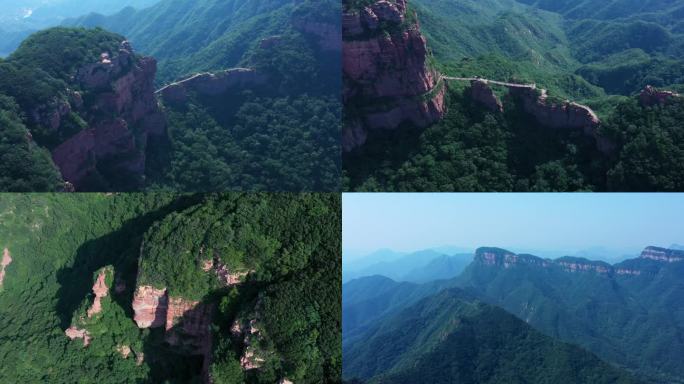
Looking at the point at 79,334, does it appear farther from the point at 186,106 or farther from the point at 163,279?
the point at 186,106

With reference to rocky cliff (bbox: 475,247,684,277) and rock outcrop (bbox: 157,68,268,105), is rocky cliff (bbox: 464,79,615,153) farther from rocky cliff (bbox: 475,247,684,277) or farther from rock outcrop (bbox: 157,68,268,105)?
rock outcrop (bbox: 157,68,268,105)

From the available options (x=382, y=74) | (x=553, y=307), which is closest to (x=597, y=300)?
(x=553, y=307)

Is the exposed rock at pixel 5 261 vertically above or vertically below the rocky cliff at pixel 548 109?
below

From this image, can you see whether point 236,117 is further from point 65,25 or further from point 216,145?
point 65,25

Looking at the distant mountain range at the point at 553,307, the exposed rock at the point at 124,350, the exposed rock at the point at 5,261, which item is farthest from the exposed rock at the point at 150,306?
the exposed rock at the point at 5,261

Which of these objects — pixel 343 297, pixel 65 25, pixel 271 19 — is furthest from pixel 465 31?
pixel 65 25

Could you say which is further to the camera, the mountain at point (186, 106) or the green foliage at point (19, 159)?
the mountain at point (186, 106)

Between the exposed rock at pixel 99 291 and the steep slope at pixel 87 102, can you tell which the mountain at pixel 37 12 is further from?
the exposed rock at pixel 99 291
